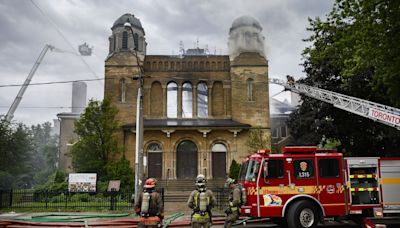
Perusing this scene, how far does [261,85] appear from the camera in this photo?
32.1 meters

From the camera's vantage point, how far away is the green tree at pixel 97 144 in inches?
1058

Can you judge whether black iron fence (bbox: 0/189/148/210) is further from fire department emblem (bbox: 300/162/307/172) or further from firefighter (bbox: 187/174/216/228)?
firefighter (bbox: 187/174/216/228)

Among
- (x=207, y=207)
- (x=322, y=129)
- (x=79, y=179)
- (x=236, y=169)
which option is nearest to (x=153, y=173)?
(x=236, y=169)

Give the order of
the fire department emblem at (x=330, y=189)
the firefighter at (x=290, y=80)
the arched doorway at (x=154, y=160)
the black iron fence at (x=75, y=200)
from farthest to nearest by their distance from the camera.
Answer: the arched doorway at (x=154, y=160), the firefighter at (x=290, y=80), the black iron fence at (x=75, y=200), the fire department emblem at (x=330, y=189)

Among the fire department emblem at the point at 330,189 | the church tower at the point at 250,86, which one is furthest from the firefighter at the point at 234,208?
the church tower at the point at 250,86

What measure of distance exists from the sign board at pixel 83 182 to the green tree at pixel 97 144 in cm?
464

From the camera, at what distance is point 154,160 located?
31.1 meters

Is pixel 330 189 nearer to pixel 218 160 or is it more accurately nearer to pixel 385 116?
pixel 385 116

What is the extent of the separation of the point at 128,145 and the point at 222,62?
38.4 feet

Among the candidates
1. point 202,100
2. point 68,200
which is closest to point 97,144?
point 68,200

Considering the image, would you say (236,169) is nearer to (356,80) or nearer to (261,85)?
(261,85)

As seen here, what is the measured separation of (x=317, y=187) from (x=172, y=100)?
76.7 ft

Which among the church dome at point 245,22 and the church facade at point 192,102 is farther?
the church dome at point 245,22

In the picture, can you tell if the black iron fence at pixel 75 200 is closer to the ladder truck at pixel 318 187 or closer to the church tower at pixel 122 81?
the ladder truck at pixel 318 187
